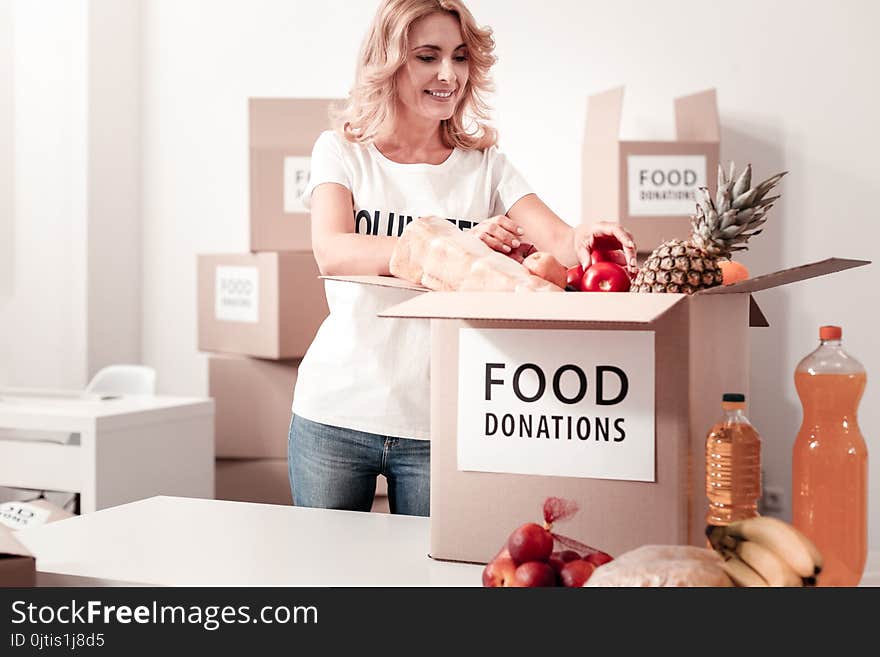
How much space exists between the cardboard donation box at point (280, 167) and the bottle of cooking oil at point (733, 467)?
Result: 6.93ft

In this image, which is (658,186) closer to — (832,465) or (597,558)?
(832,465)

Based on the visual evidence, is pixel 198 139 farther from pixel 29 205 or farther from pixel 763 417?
pixel 763 417

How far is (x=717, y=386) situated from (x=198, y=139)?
3040 millimetres

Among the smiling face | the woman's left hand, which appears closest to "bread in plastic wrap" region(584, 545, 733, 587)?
the woman's left hand

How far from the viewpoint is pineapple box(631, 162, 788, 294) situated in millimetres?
984

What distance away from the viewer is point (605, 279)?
41.5 inches

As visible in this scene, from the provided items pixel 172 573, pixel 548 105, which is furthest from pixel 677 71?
pixel 172 573

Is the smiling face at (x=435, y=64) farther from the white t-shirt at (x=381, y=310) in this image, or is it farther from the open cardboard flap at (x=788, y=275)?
the open cardboard flap at (x=788, y=275)

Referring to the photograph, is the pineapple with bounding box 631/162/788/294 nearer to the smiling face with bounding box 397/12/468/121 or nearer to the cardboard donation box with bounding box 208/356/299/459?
the smiling face with bounding box 397/12/468/121

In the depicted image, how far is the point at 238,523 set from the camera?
48.7 inches

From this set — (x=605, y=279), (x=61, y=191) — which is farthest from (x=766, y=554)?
(x=61, y=191)

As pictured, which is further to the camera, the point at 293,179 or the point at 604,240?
the point at 293,179

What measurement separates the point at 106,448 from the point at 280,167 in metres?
0.97
